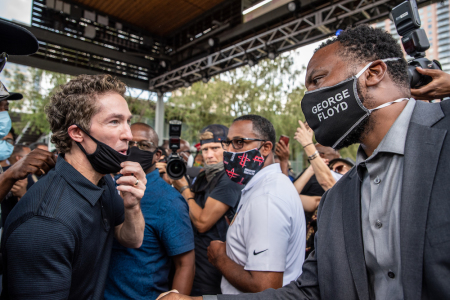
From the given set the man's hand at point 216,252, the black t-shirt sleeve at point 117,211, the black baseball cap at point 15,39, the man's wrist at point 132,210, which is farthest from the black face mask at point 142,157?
the black baseball cap at point 15,39

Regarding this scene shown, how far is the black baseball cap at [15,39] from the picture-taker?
4.98ft

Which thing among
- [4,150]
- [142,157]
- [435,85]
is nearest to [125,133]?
[142,157]

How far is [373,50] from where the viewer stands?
135cm

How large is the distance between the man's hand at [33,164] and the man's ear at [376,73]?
1.90 meters

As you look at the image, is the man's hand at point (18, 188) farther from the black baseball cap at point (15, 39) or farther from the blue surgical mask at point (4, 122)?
the black baseball cap at point (15, 39)

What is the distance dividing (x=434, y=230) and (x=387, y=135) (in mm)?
399

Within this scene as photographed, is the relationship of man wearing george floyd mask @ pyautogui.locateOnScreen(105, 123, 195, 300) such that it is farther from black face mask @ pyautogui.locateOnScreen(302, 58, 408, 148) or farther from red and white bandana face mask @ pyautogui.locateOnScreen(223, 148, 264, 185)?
black face mask @ pyautogui.locateOnScreen(302, 58, 408, 148)

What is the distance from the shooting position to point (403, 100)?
4.12 feet

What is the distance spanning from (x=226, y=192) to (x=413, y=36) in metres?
1.83

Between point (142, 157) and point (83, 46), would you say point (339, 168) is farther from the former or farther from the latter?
point (83, 46)

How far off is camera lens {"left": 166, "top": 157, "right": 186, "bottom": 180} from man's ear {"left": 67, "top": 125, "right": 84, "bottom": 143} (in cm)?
123

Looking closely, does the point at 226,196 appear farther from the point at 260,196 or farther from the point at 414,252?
the point at 414,252

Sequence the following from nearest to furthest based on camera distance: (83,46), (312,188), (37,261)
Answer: (37,261) < (312,188) < (83,46)

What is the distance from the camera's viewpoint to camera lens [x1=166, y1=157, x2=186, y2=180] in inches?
111
